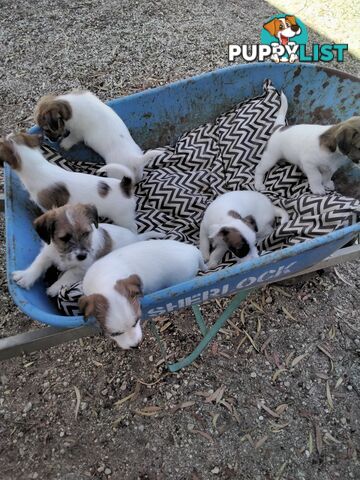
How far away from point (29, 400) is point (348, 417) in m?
2.25

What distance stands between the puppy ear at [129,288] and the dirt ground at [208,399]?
1.30m

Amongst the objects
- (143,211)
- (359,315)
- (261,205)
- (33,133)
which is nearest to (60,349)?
(143,211)

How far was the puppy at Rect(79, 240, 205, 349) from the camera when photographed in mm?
2088

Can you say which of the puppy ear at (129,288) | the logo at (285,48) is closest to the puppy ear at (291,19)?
the logo at (285,48)

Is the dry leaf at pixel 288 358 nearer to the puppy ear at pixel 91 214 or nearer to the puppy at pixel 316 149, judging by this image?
the puppy at pixel 316 149

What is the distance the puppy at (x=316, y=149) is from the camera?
3.01m

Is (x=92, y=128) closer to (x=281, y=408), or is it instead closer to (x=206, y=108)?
(x=206, y=108)

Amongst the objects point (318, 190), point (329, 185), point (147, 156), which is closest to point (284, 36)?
point (329, 185)

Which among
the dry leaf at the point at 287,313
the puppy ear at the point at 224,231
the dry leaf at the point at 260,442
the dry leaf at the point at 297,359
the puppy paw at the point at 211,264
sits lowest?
the dry leaf at the point at 260,442

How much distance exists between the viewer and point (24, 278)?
2408 millimetres

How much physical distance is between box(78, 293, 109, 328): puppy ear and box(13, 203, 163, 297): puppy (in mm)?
436

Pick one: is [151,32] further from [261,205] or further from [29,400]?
[29,400]

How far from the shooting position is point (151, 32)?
246 inches

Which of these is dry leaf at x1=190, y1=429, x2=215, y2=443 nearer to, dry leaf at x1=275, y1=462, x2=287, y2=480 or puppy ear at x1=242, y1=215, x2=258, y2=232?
dry leaf at x1=275, y1=462, x2=287, y2=480
